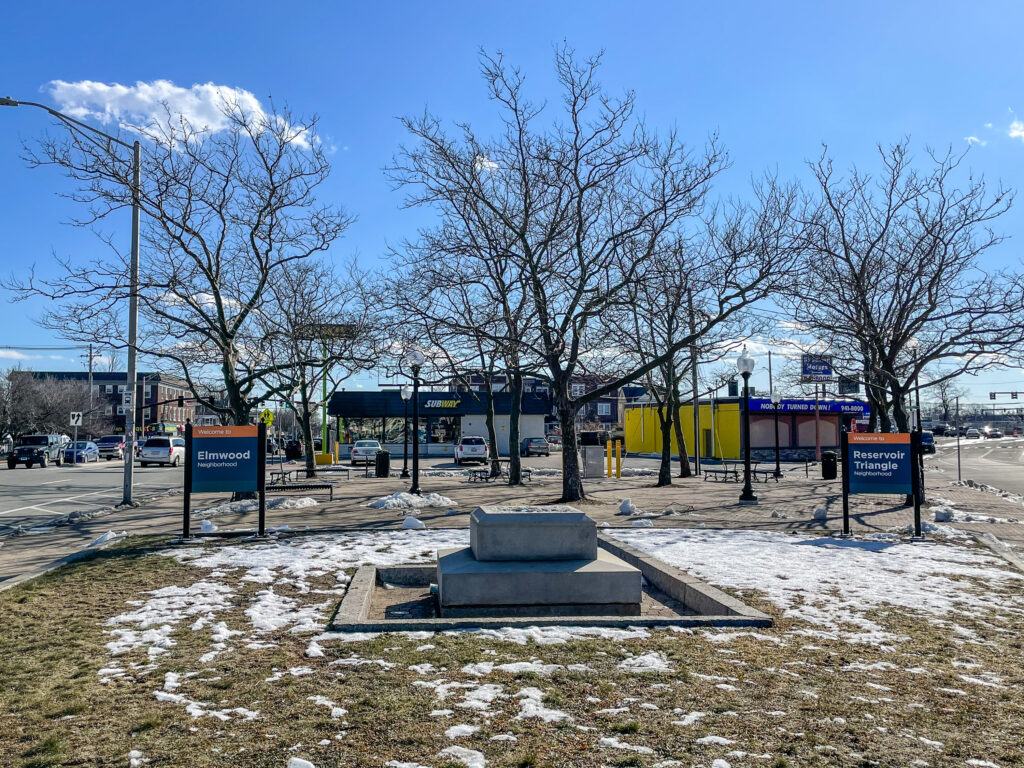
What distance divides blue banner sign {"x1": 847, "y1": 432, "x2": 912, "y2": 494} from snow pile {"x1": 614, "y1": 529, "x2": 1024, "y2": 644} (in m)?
Answer: 1.67

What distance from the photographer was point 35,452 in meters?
40.8

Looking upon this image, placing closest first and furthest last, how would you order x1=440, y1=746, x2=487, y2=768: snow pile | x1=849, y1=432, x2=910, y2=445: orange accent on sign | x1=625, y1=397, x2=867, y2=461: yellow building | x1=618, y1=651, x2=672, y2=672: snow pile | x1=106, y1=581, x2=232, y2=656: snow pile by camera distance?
x1=440, y1=746, x2=487, y2=768: snow pile → x1=618, y1=651, x2=672, y2=672: snow pile → x1=106, y1=581, x2=232, y2=656: snow pile → x1=849, y1=432, x2=910, y2=445: orange accent on sign → x1=625, y1=397, x2=867, y2=461: yellow building

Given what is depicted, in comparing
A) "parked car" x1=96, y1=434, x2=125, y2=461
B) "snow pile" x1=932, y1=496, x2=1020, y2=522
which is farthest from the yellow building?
"parked car" x1=96, y1=434, x2=125, y2=461

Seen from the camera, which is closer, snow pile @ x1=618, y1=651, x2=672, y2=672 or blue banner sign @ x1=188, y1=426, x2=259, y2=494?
snow pile @ x1=618, y1=651, x2=672, y2=672

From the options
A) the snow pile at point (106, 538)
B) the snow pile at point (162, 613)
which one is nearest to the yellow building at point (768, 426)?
the snow pile at point (106, 538)

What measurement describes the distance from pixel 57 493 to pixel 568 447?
15.8m

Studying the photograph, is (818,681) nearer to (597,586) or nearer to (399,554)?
(597,586)

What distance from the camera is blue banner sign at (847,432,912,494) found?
12516 millimetres

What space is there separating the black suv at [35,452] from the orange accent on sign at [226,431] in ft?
112

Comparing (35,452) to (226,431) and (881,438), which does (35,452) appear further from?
(881,438)

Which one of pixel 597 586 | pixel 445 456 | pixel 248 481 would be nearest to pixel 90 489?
pixel 248 481

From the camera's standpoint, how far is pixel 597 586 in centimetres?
705

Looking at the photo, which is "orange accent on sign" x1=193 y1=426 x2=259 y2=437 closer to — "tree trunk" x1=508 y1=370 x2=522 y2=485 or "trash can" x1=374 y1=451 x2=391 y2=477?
"tree trunk" x1=508 y1=370 x2=522 y2=485

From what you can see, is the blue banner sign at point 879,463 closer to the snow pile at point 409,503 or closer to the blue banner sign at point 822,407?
the snow pile at point 409,503
